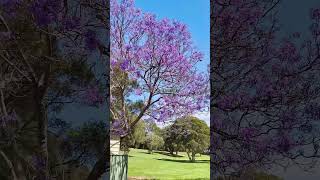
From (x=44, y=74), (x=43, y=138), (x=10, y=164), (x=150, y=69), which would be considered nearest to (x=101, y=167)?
(x=43, y=138)

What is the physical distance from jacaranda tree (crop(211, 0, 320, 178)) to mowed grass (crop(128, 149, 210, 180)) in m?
1.13

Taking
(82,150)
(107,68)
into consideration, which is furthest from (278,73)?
(82,150)

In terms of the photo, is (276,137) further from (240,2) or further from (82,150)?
(82,150)

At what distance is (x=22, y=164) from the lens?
2.59 metres

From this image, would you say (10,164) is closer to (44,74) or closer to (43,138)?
(43,138)

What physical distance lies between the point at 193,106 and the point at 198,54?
1.75ft

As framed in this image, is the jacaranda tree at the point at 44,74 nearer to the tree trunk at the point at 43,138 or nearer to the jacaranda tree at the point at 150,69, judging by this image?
the tree trunk at the point at 43,138

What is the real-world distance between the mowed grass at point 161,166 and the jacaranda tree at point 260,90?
1.13m

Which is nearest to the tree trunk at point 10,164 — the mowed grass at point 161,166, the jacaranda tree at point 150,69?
the mowed grass at point 161,166

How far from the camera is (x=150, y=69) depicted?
154 inches

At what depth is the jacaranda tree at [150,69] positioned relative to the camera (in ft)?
12.4

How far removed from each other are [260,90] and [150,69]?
5.33ft

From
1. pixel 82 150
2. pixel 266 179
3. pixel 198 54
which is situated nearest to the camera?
pixel 266 179

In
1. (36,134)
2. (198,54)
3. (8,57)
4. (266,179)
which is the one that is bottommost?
(266,179)
